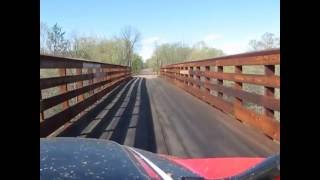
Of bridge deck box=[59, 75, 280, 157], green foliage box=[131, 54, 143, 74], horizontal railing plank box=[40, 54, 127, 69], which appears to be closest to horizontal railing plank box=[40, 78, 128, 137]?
bridge deck box=[59, 75, 280, 157]

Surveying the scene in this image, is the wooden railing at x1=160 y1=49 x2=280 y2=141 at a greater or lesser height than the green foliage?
lesser

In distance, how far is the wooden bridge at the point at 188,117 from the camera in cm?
557

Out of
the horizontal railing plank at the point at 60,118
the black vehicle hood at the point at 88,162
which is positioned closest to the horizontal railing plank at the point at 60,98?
the horizontal railing plank at the point at 60,118

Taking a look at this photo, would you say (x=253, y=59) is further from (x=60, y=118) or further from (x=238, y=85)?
(x=60, y=118)

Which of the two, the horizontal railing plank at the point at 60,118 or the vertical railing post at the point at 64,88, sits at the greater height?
the vertical railing post at the point at 64,88

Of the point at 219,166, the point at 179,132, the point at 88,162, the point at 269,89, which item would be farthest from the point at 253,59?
the point at 88,162

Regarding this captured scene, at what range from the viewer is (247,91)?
7094 mm

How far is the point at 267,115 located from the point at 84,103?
455 cm

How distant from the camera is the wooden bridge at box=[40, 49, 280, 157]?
5.57m

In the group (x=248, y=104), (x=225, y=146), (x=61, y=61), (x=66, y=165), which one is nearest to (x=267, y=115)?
(x=225, y=146)

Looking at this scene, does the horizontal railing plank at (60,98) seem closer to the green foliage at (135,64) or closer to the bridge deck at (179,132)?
the bridge deck at (179,132)

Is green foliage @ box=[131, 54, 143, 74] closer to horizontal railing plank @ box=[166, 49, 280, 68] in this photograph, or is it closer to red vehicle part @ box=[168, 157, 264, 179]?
horizontal railing plank @ box=[166, 49, 280, 68]

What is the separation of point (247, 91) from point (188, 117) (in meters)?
1.75
